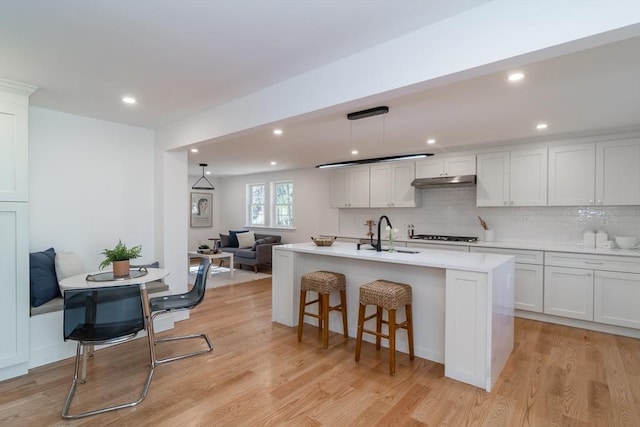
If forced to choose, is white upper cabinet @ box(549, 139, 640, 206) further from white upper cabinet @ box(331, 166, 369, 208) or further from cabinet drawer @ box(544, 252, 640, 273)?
white upper cabinet @ box(331, 166, 369, 208)

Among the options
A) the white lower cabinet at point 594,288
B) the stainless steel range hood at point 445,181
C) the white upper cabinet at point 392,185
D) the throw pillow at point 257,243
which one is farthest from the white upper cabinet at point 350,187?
the white lower cabinet at point 594,288

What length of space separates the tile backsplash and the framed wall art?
16.9 ft

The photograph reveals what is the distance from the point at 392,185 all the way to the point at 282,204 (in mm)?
3376

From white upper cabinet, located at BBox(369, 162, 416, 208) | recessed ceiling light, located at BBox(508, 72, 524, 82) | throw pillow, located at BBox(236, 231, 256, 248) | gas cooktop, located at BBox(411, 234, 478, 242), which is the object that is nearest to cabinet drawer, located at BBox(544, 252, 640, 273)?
gas cooktop, located at BBox(411, 234, 478, 242)

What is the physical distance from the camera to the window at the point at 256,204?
8.88 meters

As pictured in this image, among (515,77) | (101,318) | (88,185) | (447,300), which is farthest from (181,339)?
(515,77)

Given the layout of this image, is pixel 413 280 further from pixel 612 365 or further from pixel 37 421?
pixel 37 421

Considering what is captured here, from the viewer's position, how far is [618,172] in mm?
3914

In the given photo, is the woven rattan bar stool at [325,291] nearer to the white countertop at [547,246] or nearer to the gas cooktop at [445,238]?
the white countertop at [547,246]

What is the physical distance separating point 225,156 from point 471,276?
4867 millimetres

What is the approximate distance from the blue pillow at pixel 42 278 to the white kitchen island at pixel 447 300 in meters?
2.28

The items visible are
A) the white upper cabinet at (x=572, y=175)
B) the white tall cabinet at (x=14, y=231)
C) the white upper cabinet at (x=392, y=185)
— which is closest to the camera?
the white tall cabinet at (x=14, y=231)

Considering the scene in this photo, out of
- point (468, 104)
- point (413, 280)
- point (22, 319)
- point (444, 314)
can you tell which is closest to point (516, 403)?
point (444, 314)

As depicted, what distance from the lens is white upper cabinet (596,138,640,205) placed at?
12.5ft
